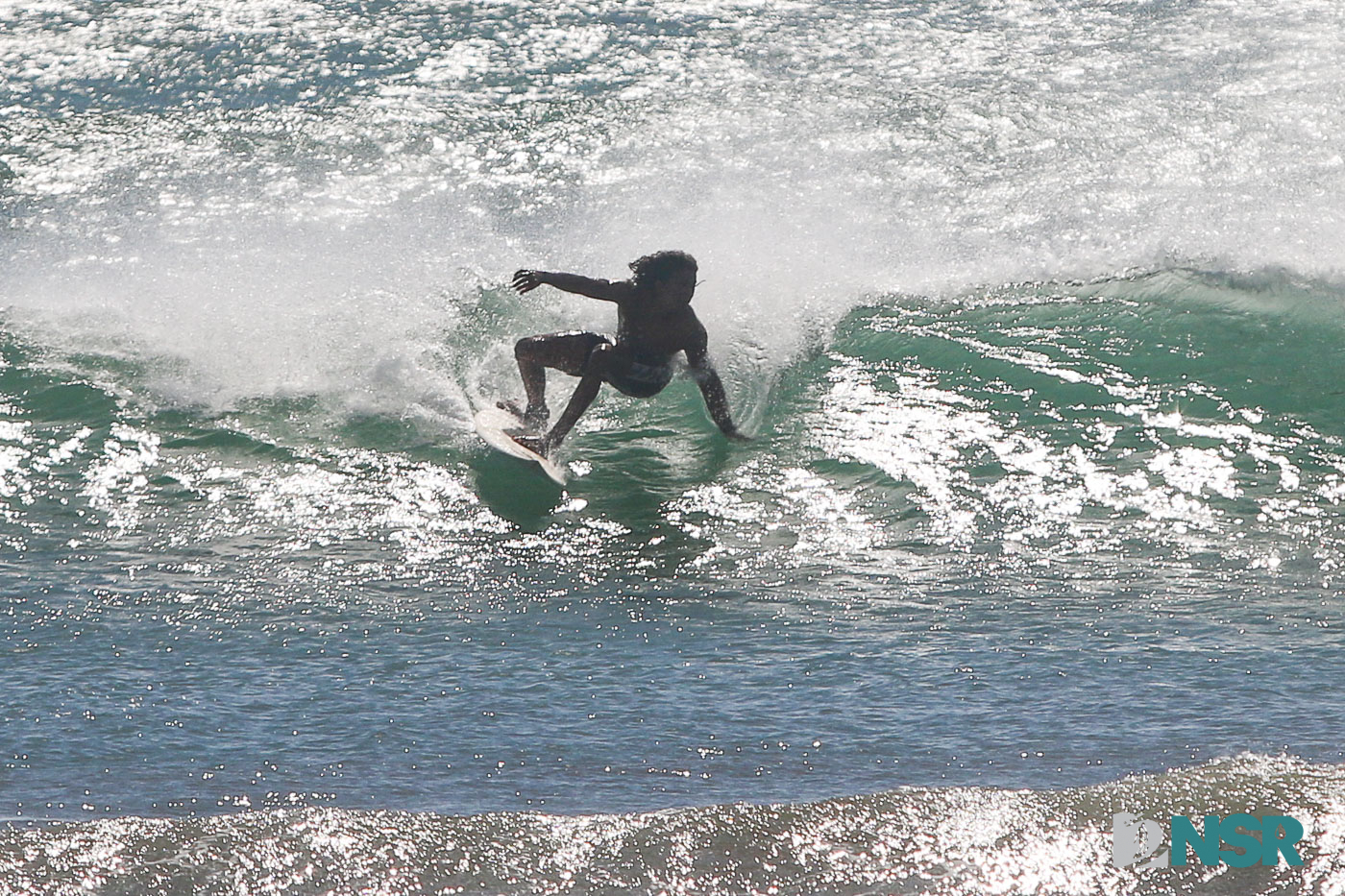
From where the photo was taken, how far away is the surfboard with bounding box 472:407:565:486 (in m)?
7.93

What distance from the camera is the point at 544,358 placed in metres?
8.33

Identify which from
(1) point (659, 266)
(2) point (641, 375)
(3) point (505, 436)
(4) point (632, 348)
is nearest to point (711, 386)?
(2) point (641, 375)

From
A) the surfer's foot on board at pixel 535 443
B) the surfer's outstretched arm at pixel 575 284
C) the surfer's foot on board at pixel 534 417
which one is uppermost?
the surfer's outstretched arm at pixel 575 284

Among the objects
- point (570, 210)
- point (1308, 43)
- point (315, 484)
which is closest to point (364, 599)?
point (315, 484)

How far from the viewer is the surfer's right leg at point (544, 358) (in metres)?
8.29

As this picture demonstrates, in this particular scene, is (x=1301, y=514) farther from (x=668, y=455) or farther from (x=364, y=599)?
(x=364, y=599)

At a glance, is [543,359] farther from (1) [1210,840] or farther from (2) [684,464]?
(1) [1210,840]

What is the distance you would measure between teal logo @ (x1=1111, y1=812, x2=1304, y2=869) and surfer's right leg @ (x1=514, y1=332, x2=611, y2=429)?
14.0 feet

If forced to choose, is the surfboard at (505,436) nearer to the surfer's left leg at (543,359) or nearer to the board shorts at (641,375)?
the surfer's left leg at (543,359)

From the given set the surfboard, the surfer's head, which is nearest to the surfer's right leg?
the surfboard

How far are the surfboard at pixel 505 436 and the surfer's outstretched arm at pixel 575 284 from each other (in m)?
0.81

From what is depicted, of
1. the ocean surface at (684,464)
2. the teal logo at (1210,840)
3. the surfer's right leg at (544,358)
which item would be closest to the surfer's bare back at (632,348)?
the surfer's right leg at (544,358)

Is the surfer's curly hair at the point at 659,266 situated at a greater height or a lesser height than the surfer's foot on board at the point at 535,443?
greater

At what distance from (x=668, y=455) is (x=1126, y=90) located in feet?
25.0
